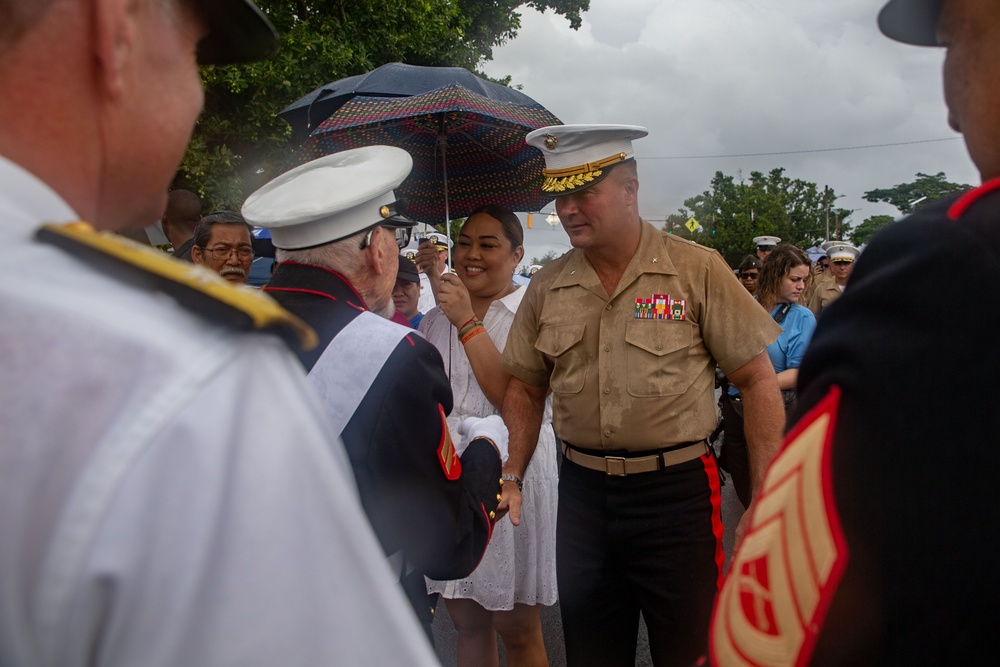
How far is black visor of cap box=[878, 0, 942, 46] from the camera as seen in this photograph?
3.38ft

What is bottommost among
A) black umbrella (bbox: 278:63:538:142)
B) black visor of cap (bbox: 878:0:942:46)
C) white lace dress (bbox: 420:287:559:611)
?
white lace dress (bbox: 420:287:559:611)

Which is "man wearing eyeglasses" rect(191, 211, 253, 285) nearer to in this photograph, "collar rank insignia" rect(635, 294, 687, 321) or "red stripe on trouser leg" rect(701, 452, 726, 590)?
"collar rank insignia" rect(635, 294, 687, 321)

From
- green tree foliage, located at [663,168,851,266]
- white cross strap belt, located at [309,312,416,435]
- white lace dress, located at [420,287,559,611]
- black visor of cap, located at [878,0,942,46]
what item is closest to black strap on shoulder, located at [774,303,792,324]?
white lace dress, located at [420,287,559,611]

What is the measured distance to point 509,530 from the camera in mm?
3131

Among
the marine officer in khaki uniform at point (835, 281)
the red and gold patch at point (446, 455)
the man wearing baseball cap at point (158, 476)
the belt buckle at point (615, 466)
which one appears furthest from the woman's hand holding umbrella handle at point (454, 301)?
the marine officer in khaki uniform at point (835, 281)

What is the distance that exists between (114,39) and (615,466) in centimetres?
220

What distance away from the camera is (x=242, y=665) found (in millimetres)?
487

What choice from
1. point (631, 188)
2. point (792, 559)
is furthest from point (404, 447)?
point (631, 188)

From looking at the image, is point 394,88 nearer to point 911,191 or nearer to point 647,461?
point 647,461

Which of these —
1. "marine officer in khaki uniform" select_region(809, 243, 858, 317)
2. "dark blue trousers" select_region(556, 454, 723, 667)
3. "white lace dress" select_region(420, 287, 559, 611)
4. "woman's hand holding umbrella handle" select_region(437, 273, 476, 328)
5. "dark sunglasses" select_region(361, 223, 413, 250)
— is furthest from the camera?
"marine officer in khaki uniform" select_region(809, 243, 858, 317)

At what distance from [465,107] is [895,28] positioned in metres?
2.13

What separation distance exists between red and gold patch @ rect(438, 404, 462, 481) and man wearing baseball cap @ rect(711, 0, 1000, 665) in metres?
0.97

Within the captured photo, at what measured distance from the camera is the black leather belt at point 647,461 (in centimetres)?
252

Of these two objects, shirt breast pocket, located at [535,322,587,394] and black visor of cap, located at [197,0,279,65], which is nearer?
black visor of cap, located at [197,0,279,65]
